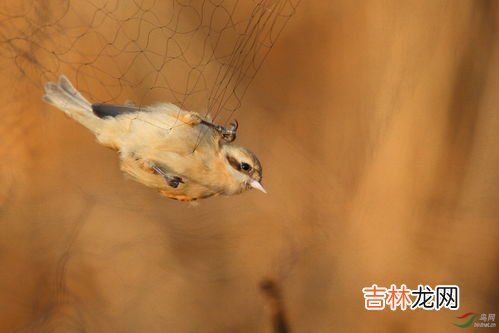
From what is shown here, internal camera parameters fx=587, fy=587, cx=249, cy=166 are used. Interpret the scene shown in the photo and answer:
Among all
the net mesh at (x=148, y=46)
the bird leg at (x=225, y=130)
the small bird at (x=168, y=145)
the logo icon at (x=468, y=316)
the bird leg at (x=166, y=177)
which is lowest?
the bird leg at (x=166, y=177)

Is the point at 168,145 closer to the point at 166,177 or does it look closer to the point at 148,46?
the point at 166,177

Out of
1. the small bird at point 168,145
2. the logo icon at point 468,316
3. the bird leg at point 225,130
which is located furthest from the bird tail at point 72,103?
the logo icon at point 468,316

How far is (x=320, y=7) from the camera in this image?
216 centimetres

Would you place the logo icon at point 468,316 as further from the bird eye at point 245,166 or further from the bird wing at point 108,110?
the bird wing at point 108,110

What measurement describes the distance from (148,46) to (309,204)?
2.75 feet

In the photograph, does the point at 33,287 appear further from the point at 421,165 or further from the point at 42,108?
the point at 421,165

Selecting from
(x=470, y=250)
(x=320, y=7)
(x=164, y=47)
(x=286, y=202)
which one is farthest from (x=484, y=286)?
(x=164, y=47)

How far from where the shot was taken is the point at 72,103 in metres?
1.55

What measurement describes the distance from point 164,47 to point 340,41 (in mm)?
689

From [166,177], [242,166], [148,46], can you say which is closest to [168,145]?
[166,177]

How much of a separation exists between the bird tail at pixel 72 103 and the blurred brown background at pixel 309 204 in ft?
1.09

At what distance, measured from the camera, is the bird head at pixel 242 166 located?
1.58 metres

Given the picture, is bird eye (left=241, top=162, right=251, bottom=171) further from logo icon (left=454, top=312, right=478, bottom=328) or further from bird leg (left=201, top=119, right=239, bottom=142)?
logo icon (left=454, top=312, right=478, bottom=328)

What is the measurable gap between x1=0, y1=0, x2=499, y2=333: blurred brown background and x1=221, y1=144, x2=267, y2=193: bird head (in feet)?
1.60
